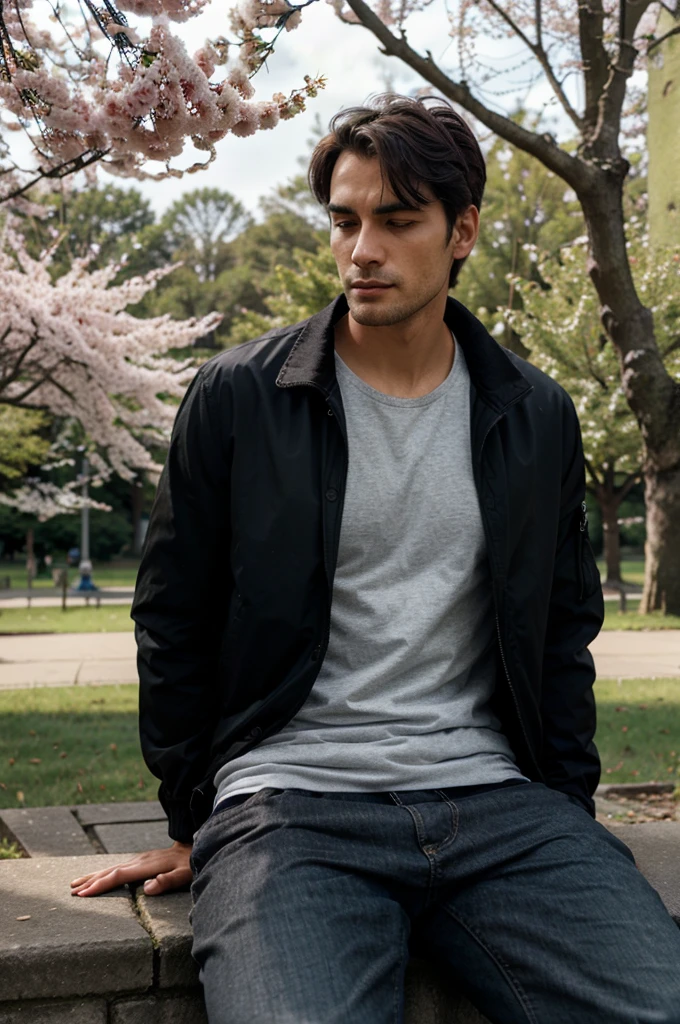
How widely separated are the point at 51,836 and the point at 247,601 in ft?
7.91

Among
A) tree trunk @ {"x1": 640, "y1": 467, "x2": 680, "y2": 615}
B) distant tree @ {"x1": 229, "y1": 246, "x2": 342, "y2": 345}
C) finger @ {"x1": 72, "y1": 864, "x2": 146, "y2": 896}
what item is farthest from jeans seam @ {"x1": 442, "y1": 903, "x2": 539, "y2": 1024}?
distant tree @ {"x1": 229, "y1": 246, "x2": 342, "y2": 345}

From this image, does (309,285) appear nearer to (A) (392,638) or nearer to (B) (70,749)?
(B) (70,749)

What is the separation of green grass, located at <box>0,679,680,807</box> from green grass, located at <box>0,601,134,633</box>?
8.17m

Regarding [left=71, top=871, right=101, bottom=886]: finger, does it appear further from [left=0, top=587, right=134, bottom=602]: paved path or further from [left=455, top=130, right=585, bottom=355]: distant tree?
[left=455, top=130, right=585, bottom=355]: distant tree

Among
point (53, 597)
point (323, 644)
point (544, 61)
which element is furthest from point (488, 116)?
point (53, 597)

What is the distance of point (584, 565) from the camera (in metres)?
2.88

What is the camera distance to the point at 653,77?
1097 centimetres

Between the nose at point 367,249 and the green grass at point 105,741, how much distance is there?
3.66 metres

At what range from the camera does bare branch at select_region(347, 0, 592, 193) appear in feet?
20.7

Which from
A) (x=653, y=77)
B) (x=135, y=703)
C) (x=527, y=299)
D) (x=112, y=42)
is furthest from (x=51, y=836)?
(x=527, y=299)

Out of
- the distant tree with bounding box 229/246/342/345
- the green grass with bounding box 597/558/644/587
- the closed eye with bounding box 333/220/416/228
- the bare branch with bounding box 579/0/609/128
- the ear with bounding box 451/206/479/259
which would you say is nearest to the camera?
the closed eye with bounding box 333/220/416/228

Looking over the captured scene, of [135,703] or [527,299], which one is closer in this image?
[135,703]

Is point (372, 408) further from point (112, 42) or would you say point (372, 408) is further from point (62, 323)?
point (62, 323)

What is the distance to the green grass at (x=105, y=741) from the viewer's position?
5.89 metres
